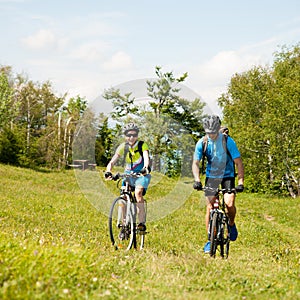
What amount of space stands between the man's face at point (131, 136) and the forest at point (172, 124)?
964 mm

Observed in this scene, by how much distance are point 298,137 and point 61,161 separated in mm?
20996

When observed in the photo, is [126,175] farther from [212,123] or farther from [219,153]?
[212,123]

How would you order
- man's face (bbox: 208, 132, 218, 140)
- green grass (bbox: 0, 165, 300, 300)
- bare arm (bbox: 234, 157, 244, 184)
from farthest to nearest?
bare arm (bbox: 234, 157, 244, 184), man's face (bbox: 208, 132, 218, 140), green grass (bbox: 0, 165, 300, 300)

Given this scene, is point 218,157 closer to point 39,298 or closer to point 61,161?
point 39,298

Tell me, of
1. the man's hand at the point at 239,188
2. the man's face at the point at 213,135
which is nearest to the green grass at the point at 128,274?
the man's hand at the point at 239,188

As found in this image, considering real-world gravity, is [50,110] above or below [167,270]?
above

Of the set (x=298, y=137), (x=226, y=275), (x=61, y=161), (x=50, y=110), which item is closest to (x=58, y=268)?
(x=226, y=275)

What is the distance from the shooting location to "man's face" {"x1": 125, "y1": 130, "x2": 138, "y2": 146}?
8.98 metres

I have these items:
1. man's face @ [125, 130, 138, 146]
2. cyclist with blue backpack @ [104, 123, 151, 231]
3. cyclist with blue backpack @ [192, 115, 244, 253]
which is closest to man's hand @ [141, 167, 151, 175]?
cyclist with blue backpack @ [104, 123, 151, 231]

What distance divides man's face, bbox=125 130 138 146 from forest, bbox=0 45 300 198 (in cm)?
96

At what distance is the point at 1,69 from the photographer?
172 ft

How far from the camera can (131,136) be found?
902cm

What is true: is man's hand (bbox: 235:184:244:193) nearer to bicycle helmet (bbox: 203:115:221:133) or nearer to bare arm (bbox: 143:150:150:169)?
bicycle helmet (bbox: 203:115:221:133)

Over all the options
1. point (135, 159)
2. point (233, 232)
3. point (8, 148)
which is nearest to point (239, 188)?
point (233, 232)
